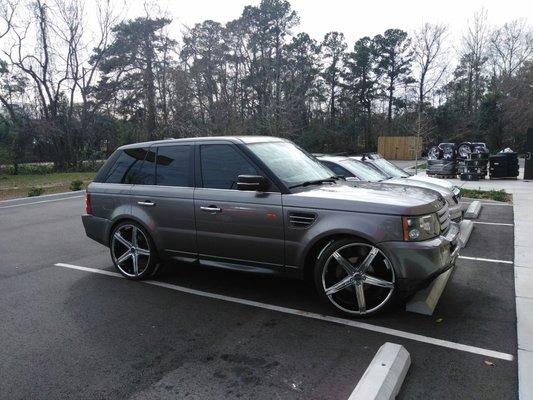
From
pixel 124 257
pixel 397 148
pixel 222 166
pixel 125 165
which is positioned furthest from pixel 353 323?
pixel 397 148

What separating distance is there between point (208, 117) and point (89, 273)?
22.2 m

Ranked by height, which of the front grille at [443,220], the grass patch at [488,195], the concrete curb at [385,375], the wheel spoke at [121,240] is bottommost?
the grass patch at [488,195]

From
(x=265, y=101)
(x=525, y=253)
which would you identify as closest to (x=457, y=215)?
(x=525, y=253)

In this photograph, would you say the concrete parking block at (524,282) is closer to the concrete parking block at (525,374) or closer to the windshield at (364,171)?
the concrete parking block at (525,374)

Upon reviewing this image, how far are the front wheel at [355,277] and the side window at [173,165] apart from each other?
193 cm

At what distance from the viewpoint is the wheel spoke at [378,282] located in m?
3.84

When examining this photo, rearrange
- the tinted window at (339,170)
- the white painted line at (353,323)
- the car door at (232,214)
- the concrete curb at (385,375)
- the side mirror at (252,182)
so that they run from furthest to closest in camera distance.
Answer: the tinted window at (339,170), the car door at (232,214), the side mirror at (252,182), the white painted line at (353,323), the concrete curb at (385,375)

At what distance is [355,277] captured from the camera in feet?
12.9

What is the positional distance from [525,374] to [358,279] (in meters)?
1.45

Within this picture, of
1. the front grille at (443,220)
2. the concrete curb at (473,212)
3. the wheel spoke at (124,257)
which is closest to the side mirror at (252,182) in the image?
the front grille at (443,220)

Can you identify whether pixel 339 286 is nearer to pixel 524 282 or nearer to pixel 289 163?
pixel 289 163

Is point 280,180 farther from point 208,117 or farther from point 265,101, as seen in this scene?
point 265,101

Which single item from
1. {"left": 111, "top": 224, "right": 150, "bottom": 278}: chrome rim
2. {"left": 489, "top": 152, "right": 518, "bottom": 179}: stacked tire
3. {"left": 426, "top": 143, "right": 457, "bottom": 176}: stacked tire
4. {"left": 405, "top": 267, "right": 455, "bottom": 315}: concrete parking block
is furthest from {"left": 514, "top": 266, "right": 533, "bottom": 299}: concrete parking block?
{"left": 426, "top": 143, "right": 457, "bottom": 176}: stacked tire

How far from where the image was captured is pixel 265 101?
106 ft
